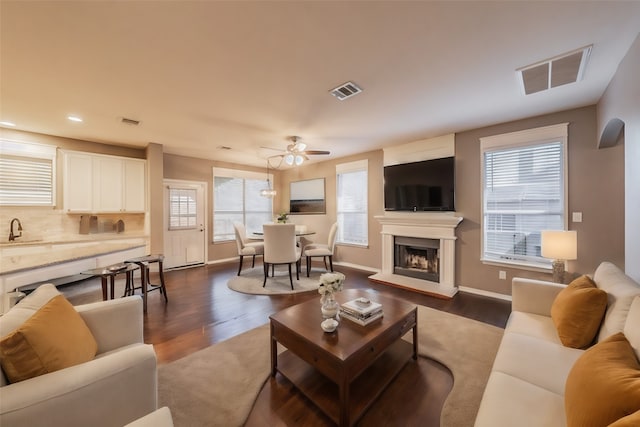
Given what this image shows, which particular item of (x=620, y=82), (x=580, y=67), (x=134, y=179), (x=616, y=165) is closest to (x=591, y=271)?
(x=616, y=165)

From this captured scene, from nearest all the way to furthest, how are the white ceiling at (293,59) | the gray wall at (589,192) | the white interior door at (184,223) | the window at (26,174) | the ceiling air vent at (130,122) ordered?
the white ceiling at (293,59)
the gray wall at (589,192)
the ceiling air vent at (130,122)
the window at (26,174)
the white interior door at (184,223)

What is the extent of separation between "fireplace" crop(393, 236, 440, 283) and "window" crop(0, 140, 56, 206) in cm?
609

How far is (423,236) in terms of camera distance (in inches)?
165

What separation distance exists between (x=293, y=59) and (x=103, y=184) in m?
4.50

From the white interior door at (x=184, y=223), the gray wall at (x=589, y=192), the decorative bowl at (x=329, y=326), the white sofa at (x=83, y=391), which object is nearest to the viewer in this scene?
the white sofa at (x=83, y=391)

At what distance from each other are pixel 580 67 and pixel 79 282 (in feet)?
24.1

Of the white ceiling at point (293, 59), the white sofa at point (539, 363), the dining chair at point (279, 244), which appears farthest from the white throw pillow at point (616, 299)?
the dining chair at point (279, 244)

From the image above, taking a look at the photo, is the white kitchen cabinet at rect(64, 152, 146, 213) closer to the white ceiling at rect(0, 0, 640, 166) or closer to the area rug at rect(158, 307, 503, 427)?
the white ceiling at rect(0, 0, 640, 166)

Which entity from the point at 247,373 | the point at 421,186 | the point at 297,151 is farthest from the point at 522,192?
the point at 247,373

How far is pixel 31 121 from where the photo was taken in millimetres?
3365

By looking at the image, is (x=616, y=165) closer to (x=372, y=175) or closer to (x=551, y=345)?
(x=551, y=345)

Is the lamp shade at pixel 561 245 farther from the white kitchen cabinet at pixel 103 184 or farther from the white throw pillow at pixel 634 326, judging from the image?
the white kitchen cabinet at pixel 103 184

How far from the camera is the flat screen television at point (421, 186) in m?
3.92

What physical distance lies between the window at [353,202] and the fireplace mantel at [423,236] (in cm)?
67
